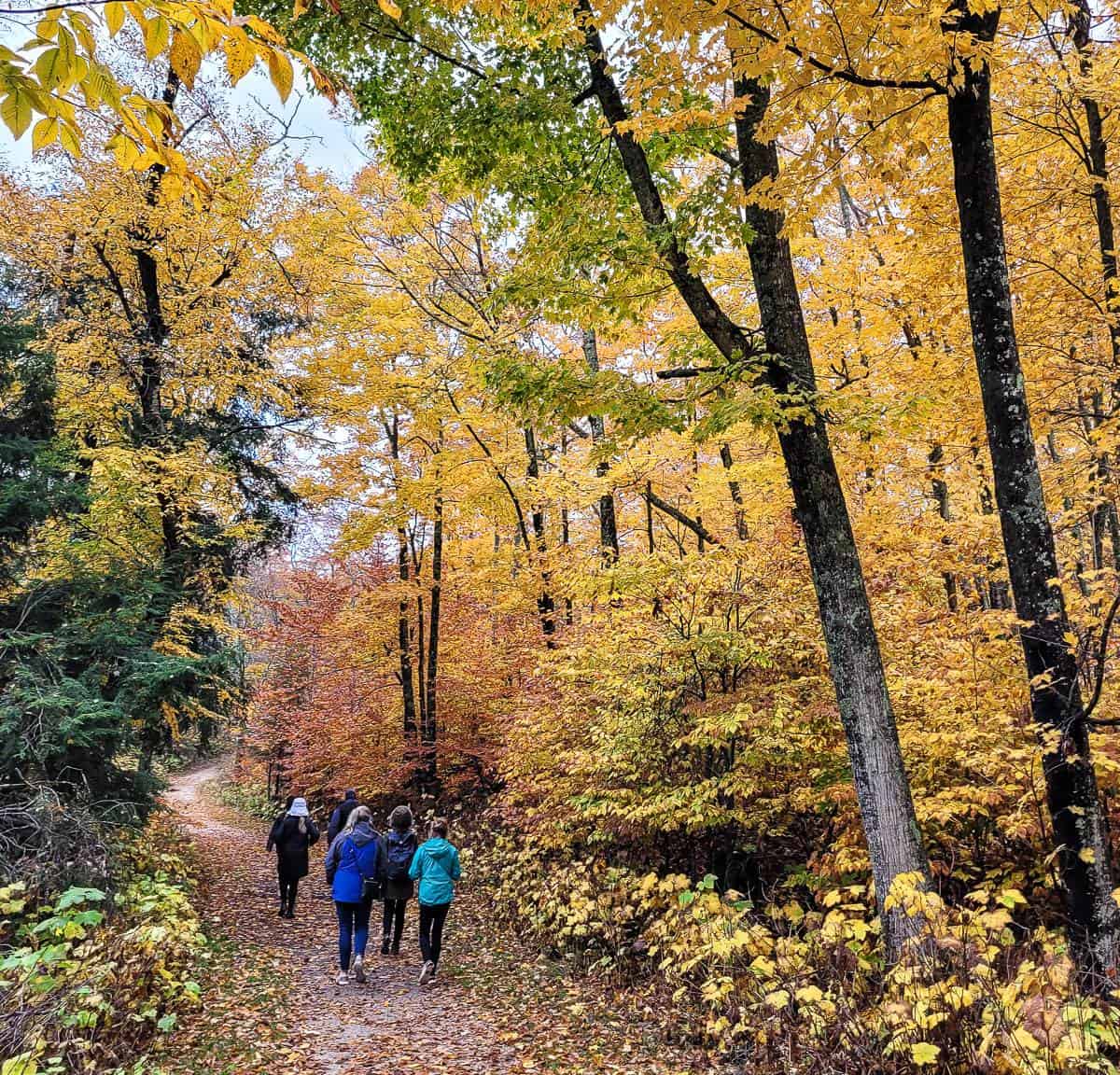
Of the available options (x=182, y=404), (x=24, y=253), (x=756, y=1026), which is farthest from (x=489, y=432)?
(x=756, y=1026)

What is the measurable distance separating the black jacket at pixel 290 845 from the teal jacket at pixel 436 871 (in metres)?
3.21

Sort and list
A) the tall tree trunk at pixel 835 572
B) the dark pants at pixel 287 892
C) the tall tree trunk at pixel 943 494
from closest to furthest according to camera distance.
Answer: the tall tree trunk at pixel 835 572 → the tall tree trunk at pixel 943 494 → the dark pants at pixel 287 892

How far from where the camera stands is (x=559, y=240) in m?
6.22

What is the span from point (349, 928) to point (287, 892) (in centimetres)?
332

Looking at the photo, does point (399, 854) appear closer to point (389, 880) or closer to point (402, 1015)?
point (389, 880)

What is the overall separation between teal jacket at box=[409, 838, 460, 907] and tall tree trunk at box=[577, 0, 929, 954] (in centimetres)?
408

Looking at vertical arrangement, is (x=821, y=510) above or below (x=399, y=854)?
above

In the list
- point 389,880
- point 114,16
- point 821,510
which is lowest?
point 389,880

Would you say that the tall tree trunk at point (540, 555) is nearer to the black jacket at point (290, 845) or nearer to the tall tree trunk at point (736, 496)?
the tall tree trunk at point (736, 496)

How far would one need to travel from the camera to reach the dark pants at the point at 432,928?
716 cm

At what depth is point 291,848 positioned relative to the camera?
384 inches

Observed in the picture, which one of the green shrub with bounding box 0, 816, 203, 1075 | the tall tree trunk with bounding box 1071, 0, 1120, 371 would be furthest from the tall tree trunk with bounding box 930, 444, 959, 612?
the green shrub with bounding box 0, 816, 203, 1075

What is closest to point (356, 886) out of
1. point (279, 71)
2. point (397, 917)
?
point (397, 917)

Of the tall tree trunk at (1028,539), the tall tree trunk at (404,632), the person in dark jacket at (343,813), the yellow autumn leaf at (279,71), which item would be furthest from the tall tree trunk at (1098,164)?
the tall tree trunk at (404,632)
